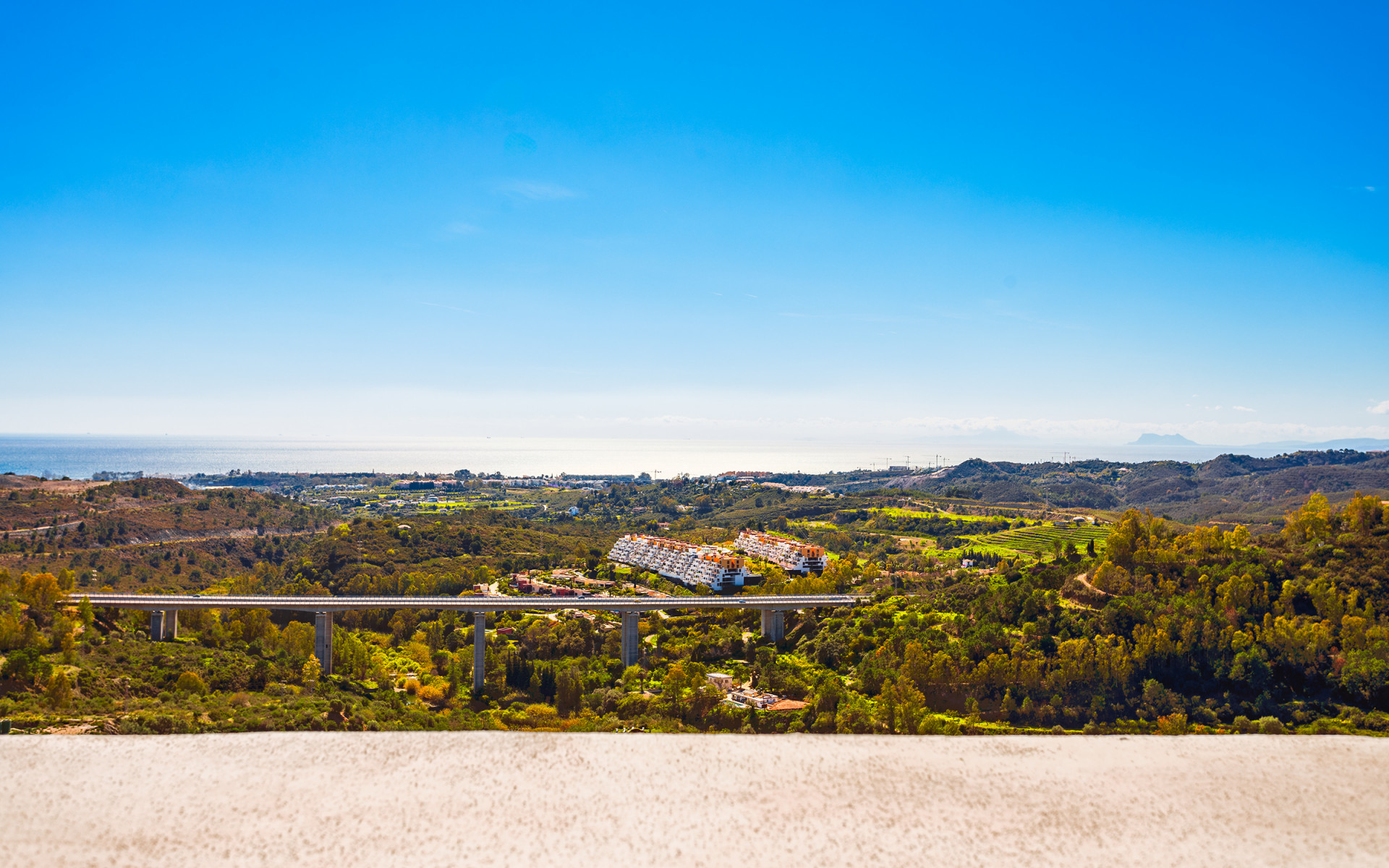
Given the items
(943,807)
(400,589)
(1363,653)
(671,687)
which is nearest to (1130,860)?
(943,807)

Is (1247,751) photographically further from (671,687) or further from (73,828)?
(73,828)

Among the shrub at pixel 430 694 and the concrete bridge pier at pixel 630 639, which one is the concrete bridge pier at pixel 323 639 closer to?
the shrub at pixel 430 694

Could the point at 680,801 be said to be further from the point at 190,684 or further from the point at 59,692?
the point at 59,692

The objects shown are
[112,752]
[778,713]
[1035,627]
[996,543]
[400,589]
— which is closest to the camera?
[112,752]

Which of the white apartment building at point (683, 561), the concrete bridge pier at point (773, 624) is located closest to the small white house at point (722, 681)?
the concrete bridge pier at point (773, 624)

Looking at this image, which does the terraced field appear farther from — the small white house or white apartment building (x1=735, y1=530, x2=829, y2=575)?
the small white house

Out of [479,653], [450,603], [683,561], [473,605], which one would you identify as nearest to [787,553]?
[683,561]

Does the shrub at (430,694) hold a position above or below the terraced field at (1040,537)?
below
